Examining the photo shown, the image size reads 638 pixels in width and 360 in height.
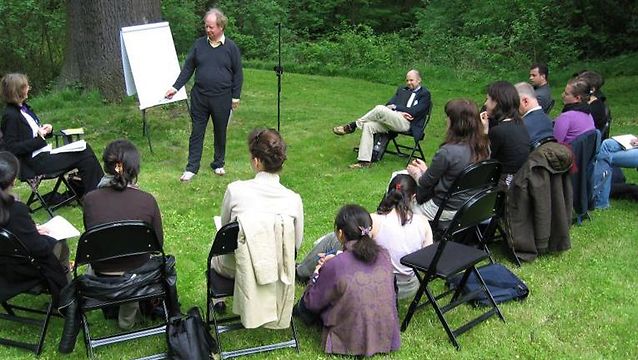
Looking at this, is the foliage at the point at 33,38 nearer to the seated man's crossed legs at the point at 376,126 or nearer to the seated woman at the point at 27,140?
the seated woman at the point at 27,140

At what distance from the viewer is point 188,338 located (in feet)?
10.4

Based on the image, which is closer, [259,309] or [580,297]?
[259,309]

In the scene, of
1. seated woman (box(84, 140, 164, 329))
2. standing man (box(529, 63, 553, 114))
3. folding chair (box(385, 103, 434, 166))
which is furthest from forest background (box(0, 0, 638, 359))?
standing man (box(529, 63, 553, 114))

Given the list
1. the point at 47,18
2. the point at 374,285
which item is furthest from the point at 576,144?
the point at 47,18

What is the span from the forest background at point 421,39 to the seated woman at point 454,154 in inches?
331

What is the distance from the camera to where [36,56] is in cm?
1298

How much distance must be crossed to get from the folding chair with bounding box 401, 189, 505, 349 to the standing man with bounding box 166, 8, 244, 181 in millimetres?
3246

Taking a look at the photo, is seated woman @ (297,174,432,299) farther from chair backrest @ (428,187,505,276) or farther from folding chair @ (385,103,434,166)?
folding chair @ (385,103,434,166)

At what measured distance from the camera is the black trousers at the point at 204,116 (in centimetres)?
622

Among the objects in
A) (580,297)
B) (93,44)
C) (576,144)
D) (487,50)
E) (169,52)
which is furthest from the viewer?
(487,50)

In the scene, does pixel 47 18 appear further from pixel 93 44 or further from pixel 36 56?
pixel 93 44

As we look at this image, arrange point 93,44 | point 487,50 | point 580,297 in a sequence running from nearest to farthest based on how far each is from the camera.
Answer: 1. point 580,297
2. point 93,44
3. point 487,50

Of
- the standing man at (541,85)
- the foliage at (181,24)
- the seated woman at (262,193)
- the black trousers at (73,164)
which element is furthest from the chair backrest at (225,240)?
the foliage at (181,24)

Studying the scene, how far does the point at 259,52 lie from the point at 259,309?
14.8 m
